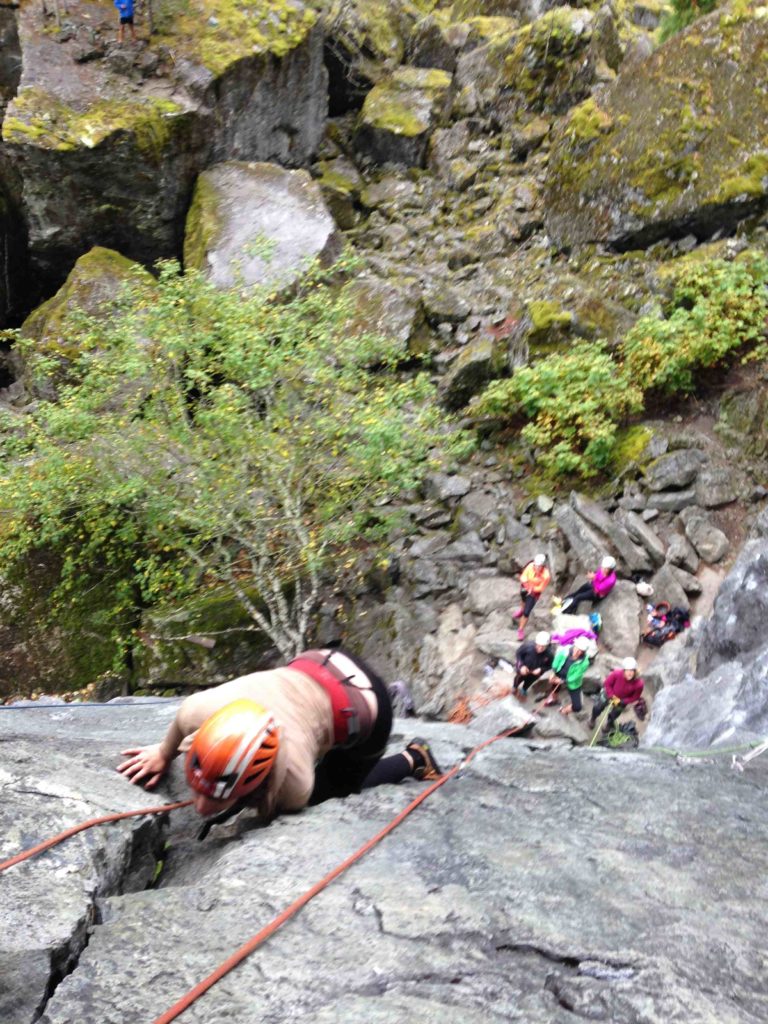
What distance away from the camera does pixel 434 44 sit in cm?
2336

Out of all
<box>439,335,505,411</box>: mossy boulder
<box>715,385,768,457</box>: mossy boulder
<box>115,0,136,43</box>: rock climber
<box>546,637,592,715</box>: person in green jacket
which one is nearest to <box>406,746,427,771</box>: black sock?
<box>546,637,592,715</box>: person in green jacket

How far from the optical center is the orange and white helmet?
8.84 feet

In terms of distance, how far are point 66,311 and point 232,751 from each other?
15.9 m

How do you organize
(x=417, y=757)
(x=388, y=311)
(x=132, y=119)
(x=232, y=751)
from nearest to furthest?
(x=232, y=751)
(x=417, y=757)
(x=388, y=311)
(x=132, y=119)

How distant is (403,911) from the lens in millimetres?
2570

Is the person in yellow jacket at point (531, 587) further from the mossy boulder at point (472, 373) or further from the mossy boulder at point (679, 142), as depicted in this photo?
the mossy boulder at point (679, 142)

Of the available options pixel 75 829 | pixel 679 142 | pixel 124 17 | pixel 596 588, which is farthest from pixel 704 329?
pixel 124 17

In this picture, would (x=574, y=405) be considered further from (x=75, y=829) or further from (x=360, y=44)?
(x=360, y=44)

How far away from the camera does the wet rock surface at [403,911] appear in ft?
6.78

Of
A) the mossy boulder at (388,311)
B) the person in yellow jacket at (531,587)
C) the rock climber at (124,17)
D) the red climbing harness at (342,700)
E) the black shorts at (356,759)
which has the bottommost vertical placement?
the person in yellow jacket at (531,587)

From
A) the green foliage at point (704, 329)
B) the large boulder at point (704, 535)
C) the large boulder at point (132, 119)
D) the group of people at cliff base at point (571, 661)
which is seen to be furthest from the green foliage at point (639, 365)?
the large boulder at point (132, 119)

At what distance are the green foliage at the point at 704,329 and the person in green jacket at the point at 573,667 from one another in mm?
5435

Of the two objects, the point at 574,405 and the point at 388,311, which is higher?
the point at 388,311

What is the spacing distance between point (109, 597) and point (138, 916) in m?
11.4
